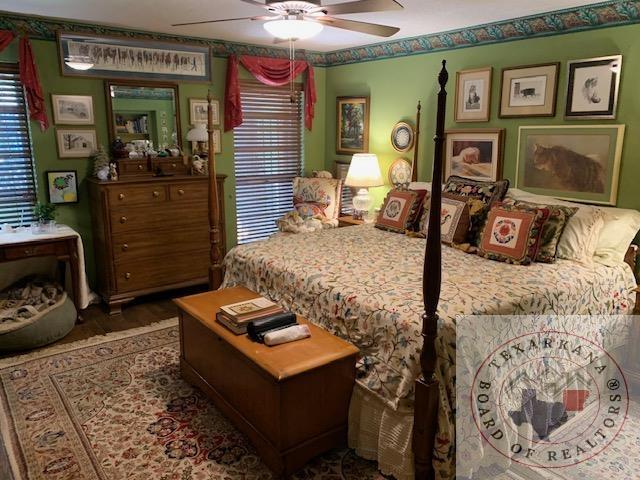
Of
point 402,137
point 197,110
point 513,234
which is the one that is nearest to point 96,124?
point 197,110

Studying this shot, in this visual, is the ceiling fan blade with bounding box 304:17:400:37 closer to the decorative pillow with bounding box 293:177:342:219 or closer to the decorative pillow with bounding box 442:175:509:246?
the decorative pillow with bounding box 442:175:509:246

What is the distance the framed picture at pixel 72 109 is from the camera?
4137mm

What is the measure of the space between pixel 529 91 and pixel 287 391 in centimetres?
297

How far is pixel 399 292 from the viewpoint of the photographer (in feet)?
8.25

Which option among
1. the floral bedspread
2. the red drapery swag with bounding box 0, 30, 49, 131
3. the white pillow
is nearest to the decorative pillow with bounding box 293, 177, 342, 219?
the floral bedspread

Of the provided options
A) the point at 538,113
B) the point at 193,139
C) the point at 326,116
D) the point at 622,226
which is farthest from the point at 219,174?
the point at 622,226

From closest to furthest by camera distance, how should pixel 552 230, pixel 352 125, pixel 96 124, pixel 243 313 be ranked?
pixel 243 313, pixel 552 230, pixel 96 124, pixel 352 125

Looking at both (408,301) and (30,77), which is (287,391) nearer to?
(408,301)

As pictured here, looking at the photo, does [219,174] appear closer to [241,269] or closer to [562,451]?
[241,269]

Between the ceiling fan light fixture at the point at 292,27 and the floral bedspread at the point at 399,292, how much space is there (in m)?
1.32

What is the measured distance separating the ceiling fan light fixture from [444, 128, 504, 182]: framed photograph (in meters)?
1.94

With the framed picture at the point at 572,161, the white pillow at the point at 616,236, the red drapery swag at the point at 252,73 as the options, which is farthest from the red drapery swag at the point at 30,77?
the white pillow at the point at 616,236

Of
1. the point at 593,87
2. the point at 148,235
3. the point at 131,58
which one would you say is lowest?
the point at 148,235

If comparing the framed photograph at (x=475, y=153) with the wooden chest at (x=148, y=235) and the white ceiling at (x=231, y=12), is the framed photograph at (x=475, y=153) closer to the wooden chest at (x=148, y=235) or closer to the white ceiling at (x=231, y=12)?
the white ceiling at (x=231, y=12)
